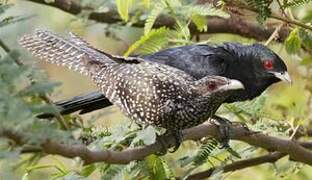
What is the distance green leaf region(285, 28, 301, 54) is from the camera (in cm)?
284

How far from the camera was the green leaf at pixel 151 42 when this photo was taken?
2.87 metres

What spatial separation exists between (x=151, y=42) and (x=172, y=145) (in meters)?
0.53

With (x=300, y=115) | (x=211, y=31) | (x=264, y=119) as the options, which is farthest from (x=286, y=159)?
(x=211, y=31)

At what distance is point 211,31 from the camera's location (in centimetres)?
382

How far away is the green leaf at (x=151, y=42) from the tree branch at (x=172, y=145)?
0.43 meters

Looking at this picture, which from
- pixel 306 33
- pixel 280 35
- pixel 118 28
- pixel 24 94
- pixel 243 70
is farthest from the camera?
pixel 118 28

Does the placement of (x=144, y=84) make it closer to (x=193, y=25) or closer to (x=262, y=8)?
(x=262, y=8)

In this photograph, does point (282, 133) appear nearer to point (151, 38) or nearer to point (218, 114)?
point (218, 114)

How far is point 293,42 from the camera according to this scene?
289cm

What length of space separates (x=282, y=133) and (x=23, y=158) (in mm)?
1578

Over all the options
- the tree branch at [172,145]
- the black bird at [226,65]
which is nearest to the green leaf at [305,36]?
the black bird at [226,65]

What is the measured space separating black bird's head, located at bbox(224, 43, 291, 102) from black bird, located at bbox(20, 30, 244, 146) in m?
0.46

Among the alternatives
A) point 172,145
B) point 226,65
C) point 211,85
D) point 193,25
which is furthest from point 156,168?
point 193,25

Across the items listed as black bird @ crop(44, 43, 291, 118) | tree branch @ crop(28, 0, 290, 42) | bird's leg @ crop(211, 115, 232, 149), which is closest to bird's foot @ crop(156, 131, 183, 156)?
bird's leg @ crop(211, 115, 232, 149)
